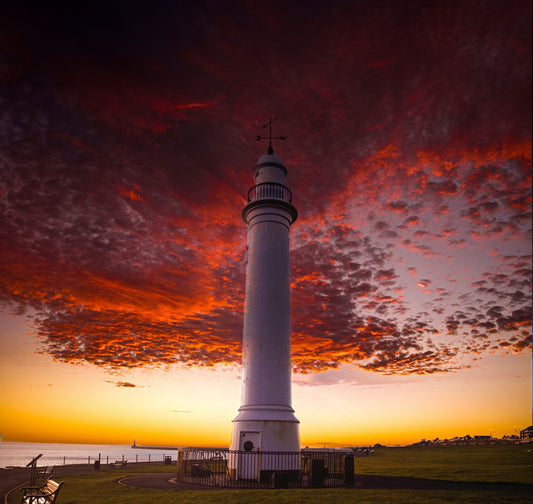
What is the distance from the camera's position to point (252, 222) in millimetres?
26062

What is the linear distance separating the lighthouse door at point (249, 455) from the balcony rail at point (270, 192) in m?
13.3

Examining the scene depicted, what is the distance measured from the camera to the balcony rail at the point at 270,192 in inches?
1025

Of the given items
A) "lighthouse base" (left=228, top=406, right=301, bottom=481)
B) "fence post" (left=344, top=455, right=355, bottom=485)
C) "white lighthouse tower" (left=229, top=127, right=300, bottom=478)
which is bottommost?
"fence post" (left=344, top=455, right=355, bottom=485)

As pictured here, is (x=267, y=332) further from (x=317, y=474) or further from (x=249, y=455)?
(x=317, y=474)

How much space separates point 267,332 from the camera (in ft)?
76.0

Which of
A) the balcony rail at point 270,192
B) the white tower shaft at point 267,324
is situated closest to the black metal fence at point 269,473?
the white tower shaft at point 267,324

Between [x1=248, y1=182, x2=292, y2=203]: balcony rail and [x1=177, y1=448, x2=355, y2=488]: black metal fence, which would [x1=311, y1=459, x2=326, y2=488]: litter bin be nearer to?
[x1=177, y1=448, x2=355, y2=488]: black metal fence

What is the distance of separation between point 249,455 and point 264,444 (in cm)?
95

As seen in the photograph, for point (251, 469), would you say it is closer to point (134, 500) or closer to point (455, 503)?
point (134, 500)

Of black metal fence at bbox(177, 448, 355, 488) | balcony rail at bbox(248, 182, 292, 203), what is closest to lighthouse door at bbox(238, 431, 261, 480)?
black metal fence at bbox(177, 448, 355, 488)

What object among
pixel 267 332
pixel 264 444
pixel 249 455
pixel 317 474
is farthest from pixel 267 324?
pixel 317 474

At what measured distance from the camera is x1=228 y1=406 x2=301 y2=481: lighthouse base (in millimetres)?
20562

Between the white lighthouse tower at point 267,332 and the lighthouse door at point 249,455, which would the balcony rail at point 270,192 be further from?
the lighthouse door at point 249,455

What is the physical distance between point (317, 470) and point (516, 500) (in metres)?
8.45
